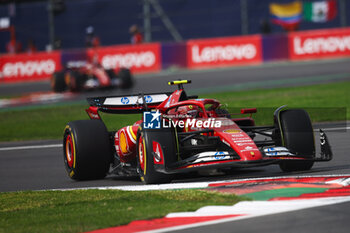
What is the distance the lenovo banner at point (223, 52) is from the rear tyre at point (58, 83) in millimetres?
7707

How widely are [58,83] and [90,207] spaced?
21.9 meters

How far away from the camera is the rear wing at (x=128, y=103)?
35.8 feet

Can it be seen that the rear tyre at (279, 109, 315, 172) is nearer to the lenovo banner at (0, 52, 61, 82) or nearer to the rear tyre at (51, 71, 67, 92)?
the rear tyre at (51, 71, 67, 92)

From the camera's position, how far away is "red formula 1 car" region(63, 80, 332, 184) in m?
8.96

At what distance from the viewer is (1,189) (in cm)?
1013

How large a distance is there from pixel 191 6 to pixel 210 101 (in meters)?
27.4

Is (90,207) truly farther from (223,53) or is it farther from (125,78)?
(223,53)

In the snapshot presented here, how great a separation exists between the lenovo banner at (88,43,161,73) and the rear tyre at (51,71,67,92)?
19.9ft

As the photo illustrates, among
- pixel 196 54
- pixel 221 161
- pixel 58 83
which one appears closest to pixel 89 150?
pixel 221 161

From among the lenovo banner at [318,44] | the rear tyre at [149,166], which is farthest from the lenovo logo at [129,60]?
the rear tyre at [149,166]

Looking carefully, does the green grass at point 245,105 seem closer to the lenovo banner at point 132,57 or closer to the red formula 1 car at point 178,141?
the red formula 1 car at point 178,141

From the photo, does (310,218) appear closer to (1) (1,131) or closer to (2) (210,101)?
(2) (210,101)

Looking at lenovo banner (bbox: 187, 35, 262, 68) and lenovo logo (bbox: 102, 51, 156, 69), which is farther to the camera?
lenovo logo (bbox: 102, 51, 156, 69)

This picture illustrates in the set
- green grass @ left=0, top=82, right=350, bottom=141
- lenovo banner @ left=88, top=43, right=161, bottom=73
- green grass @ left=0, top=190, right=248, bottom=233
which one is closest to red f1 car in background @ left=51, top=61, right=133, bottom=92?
green grass @ left=0, top=82, right=350, bottom=141
